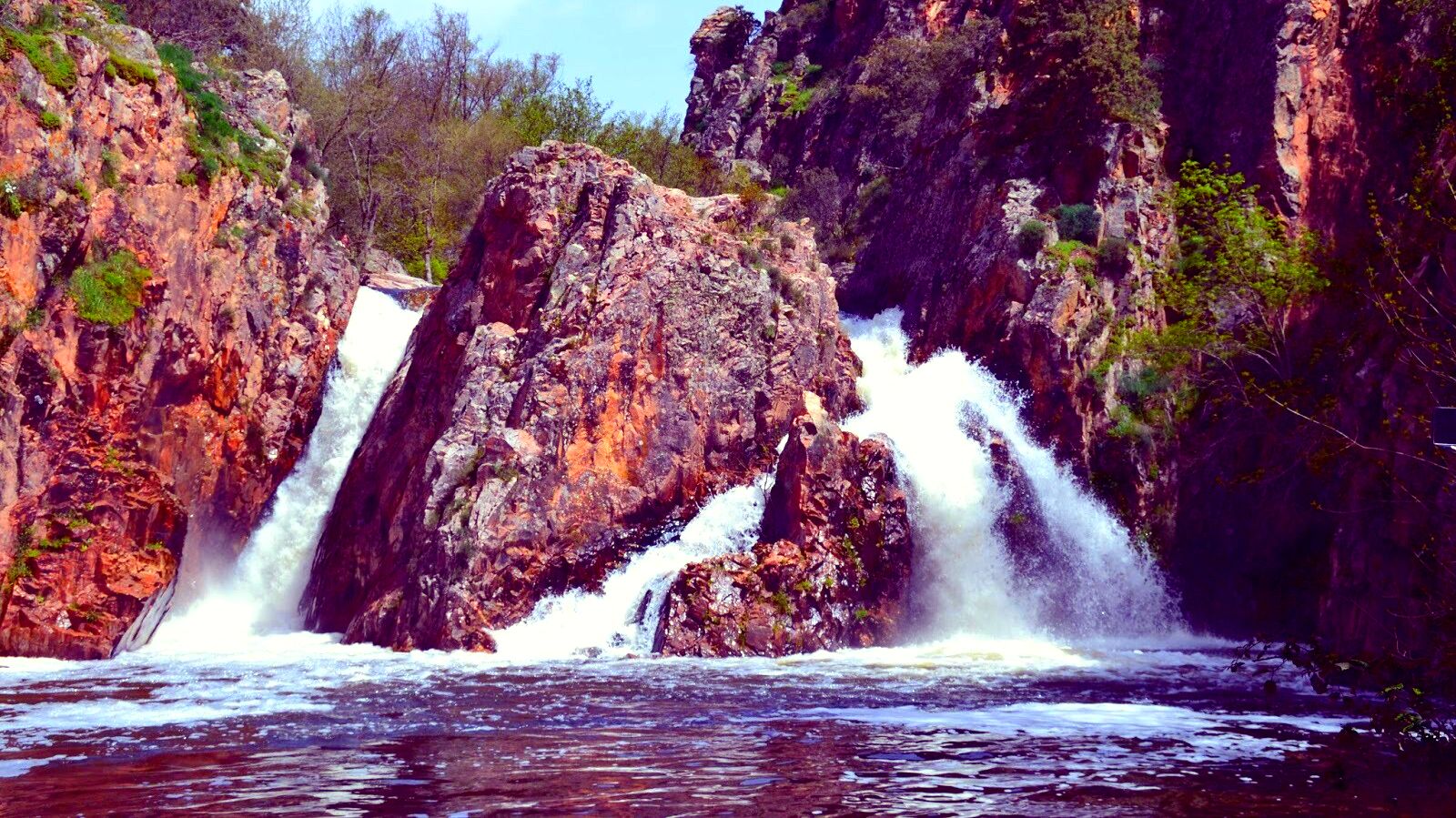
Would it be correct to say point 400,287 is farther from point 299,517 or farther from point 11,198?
point 11,198

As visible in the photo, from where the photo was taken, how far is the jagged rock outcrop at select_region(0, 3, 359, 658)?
21344mm

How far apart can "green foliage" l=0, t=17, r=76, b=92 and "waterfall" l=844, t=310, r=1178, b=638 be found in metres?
18.7

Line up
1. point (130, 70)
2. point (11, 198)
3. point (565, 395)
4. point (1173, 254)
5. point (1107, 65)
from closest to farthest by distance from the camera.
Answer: point (11, 198)
point (565, 395)
point (130, 70)
point (1173, 254)
point (1107, 65)

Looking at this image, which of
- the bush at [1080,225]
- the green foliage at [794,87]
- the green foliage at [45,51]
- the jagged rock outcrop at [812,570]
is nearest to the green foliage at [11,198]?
the green foliage at [45,51]

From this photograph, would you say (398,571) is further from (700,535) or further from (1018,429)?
(1018,429)

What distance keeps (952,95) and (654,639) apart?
78.9 ft

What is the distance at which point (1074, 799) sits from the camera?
27.1 ft

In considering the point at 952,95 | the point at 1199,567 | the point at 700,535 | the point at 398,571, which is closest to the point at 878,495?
the point at 700,535

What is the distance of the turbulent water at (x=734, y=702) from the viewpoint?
340 inches

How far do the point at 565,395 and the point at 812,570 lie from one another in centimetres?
646

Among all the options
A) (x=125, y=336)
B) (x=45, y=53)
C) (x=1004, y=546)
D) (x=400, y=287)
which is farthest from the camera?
(x=400, y=287)

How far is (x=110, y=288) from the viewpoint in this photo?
23.5 metres

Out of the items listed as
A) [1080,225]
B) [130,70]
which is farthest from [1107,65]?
[130,70]

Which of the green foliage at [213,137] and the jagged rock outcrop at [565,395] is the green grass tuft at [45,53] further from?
the jagged rock outcrop at [565,395]
